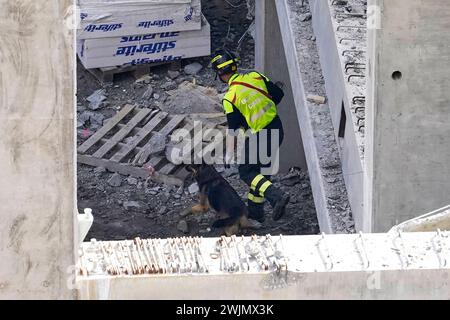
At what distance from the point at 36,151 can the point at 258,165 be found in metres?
6.83

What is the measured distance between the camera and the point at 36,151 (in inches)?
237

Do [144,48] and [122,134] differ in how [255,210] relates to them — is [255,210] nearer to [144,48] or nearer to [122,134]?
[122,134]

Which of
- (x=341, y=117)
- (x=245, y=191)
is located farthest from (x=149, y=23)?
(x=341, y=117)

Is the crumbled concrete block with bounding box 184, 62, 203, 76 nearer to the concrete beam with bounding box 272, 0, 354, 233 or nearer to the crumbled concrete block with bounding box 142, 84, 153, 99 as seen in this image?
the crumbled concrete block with bounding box 142, 84, 153, 99

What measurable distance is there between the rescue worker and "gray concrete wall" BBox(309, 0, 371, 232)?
0.89 metres

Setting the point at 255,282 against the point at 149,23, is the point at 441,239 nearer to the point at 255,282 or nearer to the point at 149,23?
the point at 255,282

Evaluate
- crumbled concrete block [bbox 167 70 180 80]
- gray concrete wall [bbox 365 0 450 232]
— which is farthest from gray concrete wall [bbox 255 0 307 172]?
gray concrete wall [bbox 365 0 450 232]

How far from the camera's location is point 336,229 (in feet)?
31.5

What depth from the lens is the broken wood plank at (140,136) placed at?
13.3 metres

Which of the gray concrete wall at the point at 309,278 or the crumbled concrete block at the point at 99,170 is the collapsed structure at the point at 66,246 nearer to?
the gray concrete wall at the point at 309,278

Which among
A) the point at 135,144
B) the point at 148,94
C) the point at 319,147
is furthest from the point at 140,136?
the point at 319,147

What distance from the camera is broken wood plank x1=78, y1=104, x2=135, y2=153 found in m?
13.6

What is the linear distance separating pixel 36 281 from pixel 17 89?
1034mm
